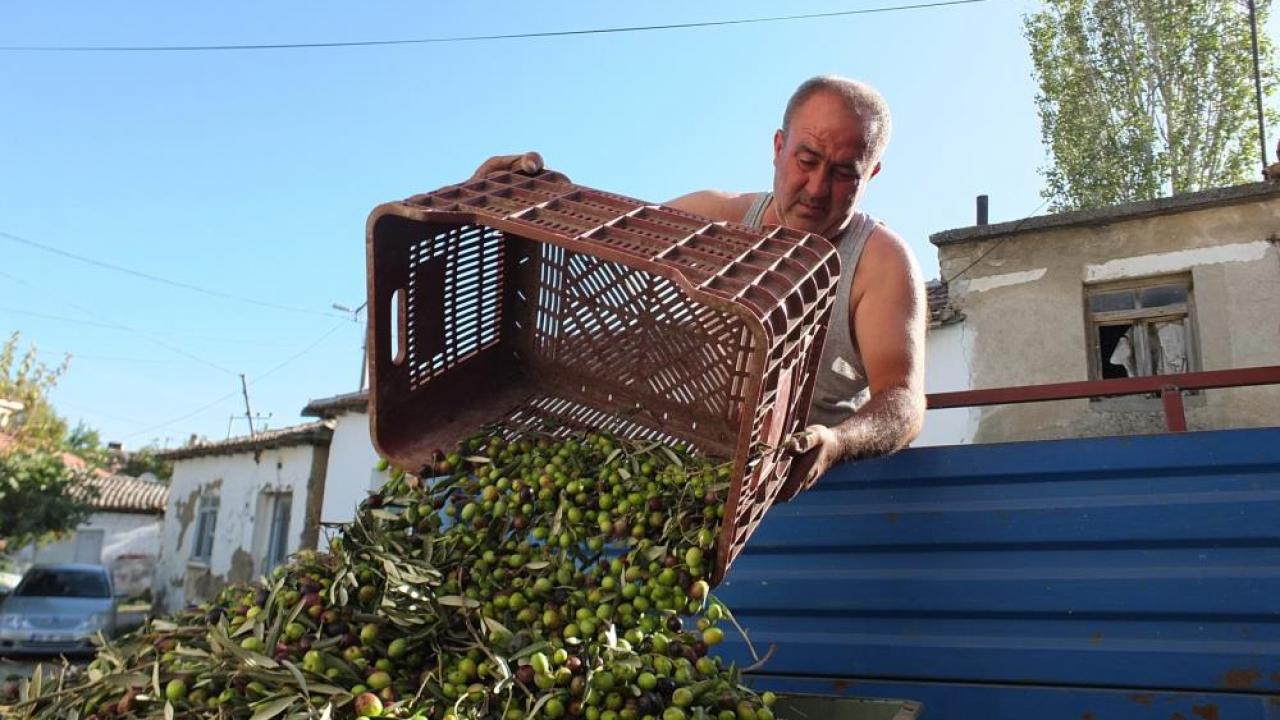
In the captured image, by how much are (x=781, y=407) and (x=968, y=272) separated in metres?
11.5

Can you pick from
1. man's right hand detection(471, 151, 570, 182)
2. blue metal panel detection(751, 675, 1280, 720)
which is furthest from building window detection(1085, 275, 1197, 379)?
man's right hand detection(471, 151, 570, 182)

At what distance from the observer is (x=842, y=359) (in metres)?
3.31

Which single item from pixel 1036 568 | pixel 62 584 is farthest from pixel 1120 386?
pixel 62 584

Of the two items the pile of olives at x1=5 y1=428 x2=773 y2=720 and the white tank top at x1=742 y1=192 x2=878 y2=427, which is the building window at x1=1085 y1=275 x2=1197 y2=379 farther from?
the pile of olives at x1=5 y1=428 x2=773 y2=720

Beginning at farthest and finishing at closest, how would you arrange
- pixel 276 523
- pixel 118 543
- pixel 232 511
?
pixel 118 543 → pixel 232 511 → pixel 276 523

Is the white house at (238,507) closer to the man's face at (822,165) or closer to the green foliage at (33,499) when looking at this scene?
the green foliage at (33,499)

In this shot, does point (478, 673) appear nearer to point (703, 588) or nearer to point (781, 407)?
point (703, 588)

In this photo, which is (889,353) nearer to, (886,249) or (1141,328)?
(886,249)

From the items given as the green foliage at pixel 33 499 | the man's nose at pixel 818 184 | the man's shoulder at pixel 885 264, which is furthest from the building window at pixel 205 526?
the man's nose at pixel 818 184

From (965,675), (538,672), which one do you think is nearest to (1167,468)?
(965,675)

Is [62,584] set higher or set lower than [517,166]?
lower

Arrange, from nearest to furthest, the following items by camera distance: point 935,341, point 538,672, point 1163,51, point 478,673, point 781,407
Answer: point 538,672 < point 478,673 < point 781,407 < point 935,341 < point 1163,51

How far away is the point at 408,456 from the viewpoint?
3.11 metres

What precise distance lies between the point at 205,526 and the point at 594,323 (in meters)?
23.8
